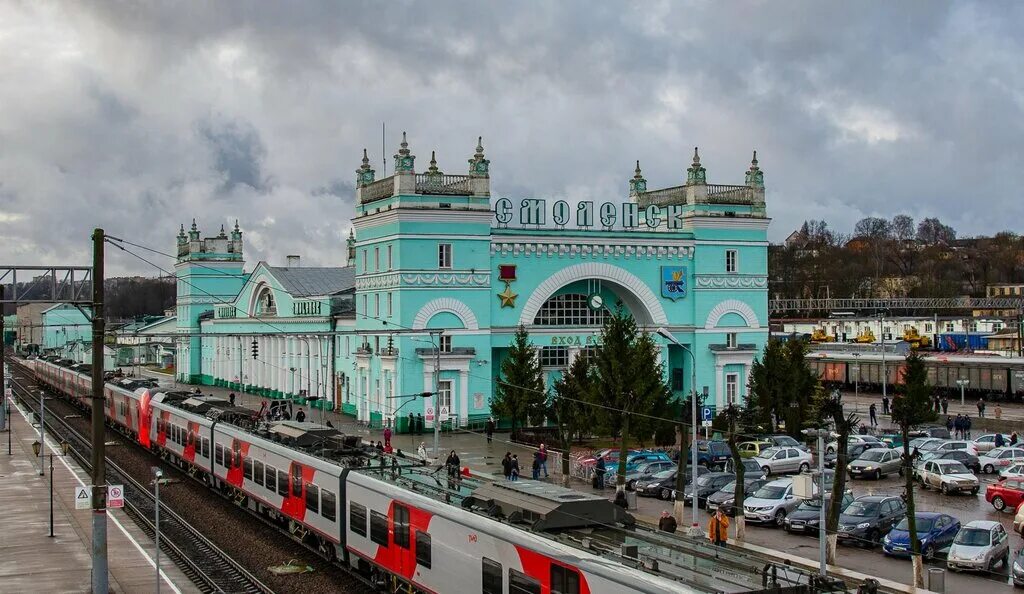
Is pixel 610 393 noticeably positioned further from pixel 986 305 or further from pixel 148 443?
pixel 986 305

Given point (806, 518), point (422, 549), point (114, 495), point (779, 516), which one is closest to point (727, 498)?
point (779, 516)

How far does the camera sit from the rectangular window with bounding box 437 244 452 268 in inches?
2217

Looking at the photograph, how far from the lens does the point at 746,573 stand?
15.3 metres

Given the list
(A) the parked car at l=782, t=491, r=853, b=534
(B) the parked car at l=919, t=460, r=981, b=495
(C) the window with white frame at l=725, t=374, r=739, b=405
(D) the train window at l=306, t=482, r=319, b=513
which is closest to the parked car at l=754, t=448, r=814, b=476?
(B) the parked car at l=919, t=460, r=981, b=495

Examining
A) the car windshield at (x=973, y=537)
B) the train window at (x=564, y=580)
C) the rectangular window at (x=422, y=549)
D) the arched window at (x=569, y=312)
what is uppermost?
the arched window at (x=569, y=312)

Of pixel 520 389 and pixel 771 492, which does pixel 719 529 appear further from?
pixel 520 389

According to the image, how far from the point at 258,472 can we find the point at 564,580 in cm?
1729

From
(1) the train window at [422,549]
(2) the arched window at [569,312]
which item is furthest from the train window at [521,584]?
(2) the arched window at [569,312]

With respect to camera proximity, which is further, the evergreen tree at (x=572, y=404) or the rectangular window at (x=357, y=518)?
the evergreen tree at (x=572, y=404)

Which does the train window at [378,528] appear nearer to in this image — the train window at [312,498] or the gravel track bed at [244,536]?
the gravel track bed at [244,536]

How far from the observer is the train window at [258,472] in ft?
103

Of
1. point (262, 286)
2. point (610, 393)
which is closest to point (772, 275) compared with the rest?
point (262, 286)

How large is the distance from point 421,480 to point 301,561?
5.52 metres

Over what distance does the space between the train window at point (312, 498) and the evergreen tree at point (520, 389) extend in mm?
24942
